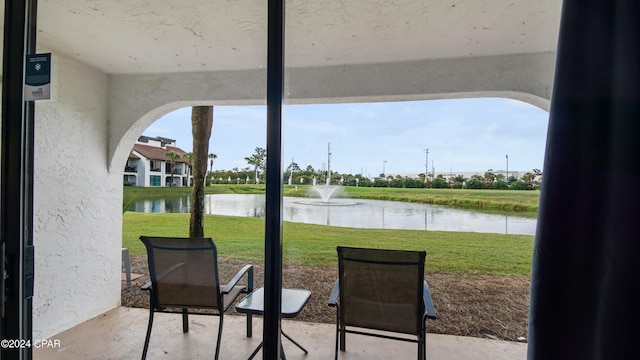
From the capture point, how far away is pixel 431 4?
1.55 m

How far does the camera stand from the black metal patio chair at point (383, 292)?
1.76m

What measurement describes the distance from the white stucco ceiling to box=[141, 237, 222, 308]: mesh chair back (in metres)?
1.32

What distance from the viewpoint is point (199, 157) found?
92.3 inches

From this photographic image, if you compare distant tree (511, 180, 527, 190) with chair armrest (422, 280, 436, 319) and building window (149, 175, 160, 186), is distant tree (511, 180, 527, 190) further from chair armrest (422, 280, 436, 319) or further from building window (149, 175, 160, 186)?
building window (149, 175, 160, 186)

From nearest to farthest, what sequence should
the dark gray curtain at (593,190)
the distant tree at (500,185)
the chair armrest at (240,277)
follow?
1. the dark gray curtain at (593,190)
2. the chair armrest at (240,277)
3. the distant tree at (500,185)

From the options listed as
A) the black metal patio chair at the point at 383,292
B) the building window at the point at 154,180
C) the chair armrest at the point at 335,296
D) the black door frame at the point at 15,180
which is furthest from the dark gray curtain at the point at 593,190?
the building window at the point at 154,180

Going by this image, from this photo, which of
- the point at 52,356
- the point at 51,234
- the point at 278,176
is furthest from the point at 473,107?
the point at 52,356

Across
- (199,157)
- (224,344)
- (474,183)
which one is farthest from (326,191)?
(224,344)

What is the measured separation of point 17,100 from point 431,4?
206cm

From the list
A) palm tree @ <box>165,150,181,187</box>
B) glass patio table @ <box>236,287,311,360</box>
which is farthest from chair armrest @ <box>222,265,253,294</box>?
palm tree @ <box>165,150,181,187</box>

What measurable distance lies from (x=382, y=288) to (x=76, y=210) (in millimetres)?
2510

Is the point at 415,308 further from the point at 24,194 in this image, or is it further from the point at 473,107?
the point at 24,194

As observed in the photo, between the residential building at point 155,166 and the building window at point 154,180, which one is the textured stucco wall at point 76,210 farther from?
the building window at point 154,180

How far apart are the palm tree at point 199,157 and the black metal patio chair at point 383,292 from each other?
4.10 feet
